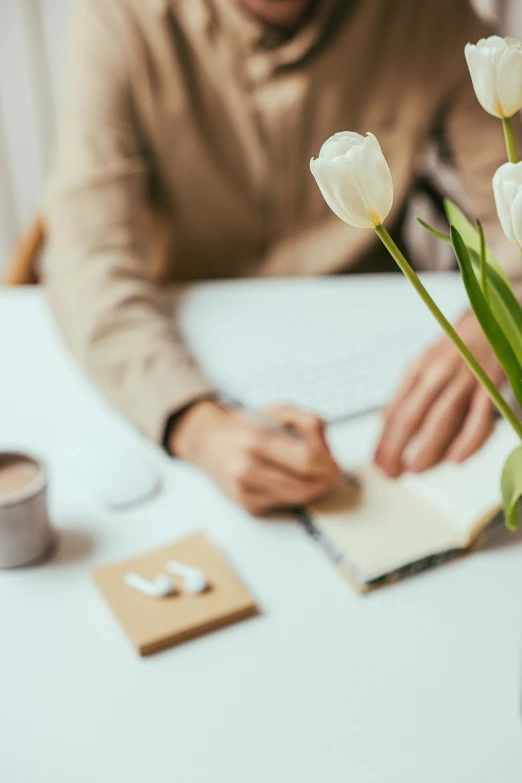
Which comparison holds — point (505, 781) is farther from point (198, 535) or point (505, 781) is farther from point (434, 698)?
point (198, 535)

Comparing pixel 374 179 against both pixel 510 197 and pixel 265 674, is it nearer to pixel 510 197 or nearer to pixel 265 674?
pixel 510 197

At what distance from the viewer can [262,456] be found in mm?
798

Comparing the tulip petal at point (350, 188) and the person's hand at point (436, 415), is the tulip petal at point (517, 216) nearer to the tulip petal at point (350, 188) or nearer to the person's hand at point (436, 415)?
the tulip petal at point (350, 188)

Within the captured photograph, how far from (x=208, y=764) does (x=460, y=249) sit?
1.20 feet

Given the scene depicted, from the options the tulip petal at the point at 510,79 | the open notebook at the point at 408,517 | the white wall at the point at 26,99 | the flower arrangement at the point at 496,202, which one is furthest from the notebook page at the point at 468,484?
the white wall at the point at 26,99

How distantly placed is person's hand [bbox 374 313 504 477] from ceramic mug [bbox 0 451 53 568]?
331mm

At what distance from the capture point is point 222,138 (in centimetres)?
138

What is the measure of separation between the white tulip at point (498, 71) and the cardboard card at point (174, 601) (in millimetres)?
417

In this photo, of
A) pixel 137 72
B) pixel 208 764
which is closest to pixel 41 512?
pixel 208 764

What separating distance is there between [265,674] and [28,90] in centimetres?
189

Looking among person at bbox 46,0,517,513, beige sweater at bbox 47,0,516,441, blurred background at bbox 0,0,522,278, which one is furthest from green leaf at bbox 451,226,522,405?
blurred background at bbox 0,0,522,278

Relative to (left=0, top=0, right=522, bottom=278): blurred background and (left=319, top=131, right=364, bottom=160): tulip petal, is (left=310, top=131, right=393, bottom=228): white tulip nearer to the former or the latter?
(left=319, top=131, right=364, bottom=160): tulip petal

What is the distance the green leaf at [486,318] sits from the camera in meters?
0.45

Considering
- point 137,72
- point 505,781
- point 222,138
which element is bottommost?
point 505,781
